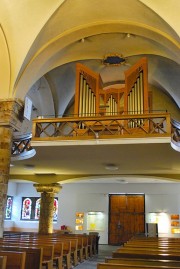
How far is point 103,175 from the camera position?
1374 centimetres

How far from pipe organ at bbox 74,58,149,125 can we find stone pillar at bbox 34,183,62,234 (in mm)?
5459

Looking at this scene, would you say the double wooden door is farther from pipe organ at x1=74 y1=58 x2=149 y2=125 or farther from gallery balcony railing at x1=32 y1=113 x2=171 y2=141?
gallery balcony railing at x1=32 y1=113 x2=171 y2=141

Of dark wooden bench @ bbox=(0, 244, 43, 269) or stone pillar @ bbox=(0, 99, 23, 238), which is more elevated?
stone pillar @ bbox=(0, 99, 23, 238)

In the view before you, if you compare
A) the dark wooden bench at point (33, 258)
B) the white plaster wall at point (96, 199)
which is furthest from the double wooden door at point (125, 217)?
the dark wooden bench at point (33, 258)

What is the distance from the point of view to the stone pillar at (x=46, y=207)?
13.7 m

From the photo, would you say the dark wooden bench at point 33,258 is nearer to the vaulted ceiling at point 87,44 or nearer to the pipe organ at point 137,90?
the vaulted ceiling at point 87,44

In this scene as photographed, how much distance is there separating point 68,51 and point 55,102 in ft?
12.5

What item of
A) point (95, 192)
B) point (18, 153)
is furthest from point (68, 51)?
point (95, 192)

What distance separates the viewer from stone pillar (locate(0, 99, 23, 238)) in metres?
8.36

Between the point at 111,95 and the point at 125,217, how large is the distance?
1056 centimetres

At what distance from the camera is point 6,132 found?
897 cm

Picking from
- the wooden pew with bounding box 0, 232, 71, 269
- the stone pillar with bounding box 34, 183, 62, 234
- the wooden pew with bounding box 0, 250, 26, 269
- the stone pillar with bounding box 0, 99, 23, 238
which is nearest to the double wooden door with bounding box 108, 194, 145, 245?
the stone pillar with bounding box 34, 183, 62, 234

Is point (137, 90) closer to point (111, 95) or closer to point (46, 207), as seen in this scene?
point (111, 95)

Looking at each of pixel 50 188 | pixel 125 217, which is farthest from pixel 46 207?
pixel 125 217
